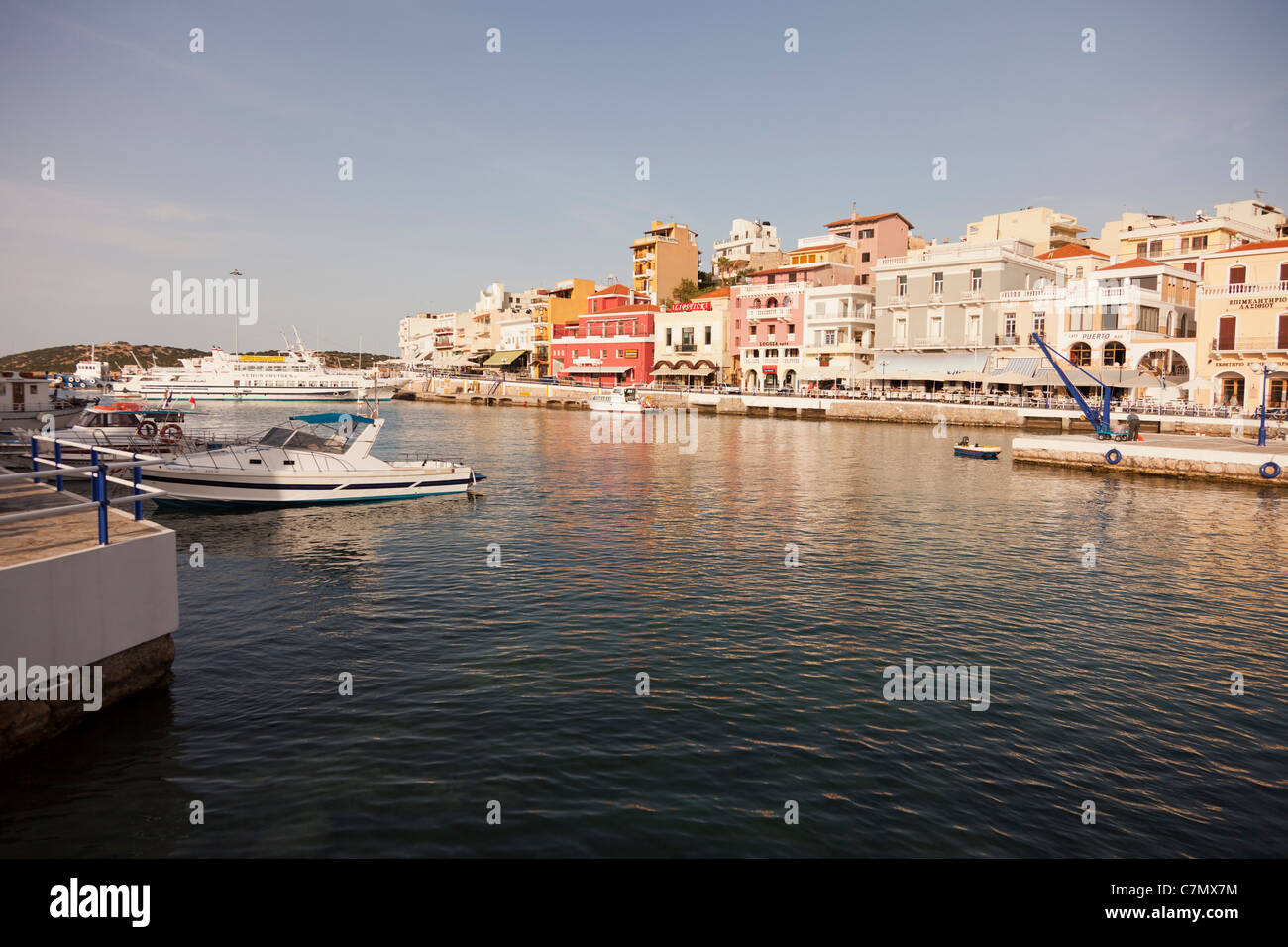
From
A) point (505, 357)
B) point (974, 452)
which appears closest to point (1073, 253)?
point (974, 452)

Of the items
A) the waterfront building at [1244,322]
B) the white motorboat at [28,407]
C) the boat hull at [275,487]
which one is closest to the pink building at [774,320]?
the waterfront building at [1244,322]

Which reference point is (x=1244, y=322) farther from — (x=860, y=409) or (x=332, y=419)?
(x=332, y=419)

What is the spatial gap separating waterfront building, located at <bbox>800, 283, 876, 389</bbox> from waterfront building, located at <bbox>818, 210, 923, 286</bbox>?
19.0 ft

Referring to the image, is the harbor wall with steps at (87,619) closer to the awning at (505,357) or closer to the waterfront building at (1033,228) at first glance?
the waterfront building at (1033,228)

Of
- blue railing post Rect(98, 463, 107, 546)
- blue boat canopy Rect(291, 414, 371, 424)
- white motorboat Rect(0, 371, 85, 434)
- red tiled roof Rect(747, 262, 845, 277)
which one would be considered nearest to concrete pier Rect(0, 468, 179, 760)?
blue railing post Rect(98, 463, 107, 546)

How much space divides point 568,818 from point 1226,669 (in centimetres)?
1195

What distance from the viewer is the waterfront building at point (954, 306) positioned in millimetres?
70625

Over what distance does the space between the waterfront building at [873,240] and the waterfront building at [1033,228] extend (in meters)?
10.5

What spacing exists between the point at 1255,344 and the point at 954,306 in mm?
25385

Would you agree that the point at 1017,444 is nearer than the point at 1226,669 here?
No
